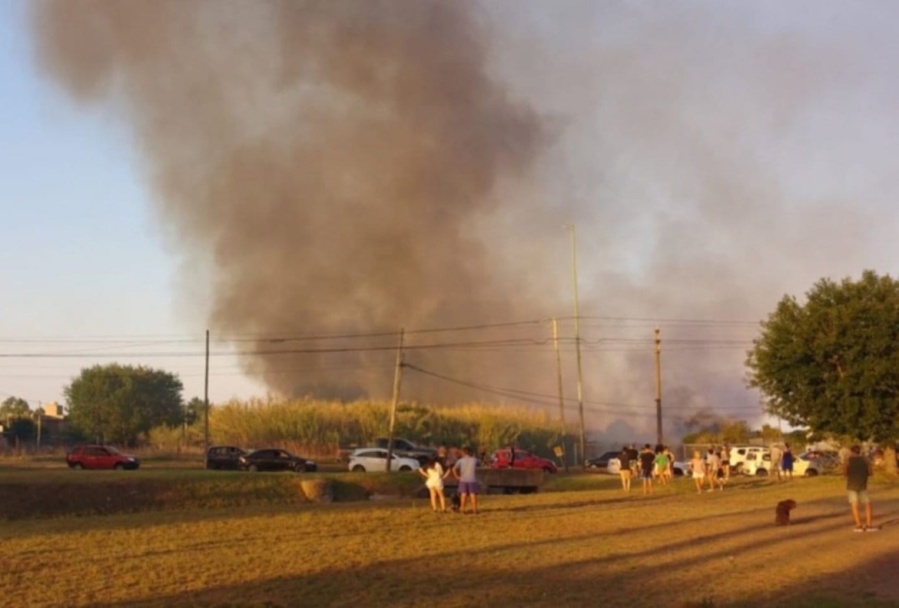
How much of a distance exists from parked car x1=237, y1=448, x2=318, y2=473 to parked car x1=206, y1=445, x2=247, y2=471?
0.28m

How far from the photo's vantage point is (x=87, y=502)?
3116 centimetres

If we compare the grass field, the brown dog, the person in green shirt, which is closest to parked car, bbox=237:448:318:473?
the person in green shirt

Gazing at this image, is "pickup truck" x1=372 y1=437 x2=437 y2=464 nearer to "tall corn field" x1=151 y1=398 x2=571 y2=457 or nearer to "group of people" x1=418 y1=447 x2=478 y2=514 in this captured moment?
"tall corn field" x1=151 y1=398 x2=571 y2=457

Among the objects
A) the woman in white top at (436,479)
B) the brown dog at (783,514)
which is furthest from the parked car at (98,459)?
the brown dog at (783,514)

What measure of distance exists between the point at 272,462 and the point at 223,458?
98.1 inches

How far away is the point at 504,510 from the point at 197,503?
1058 cm

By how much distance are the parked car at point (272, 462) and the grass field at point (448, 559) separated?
25.5 metres

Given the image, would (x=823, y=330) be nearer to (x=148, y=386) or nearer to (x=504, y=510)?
(x=504, y=510)

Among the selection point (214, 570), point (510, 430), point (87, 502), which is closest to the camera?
point (214, 570)

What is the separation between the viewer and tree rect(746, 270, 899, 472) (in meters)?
45.2

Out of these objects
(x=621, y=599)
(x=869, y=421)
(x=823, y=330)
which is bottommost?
(x=621, y=599)

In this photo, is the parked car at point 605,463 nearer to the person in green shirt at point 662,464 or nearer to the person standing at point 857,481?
the person in green shirt at point 662,464

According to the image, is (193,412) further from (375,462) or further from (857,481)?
(857,481)

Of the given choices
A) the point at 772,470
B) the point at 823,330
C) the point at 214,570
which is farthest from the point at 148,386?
the point at 214,570
